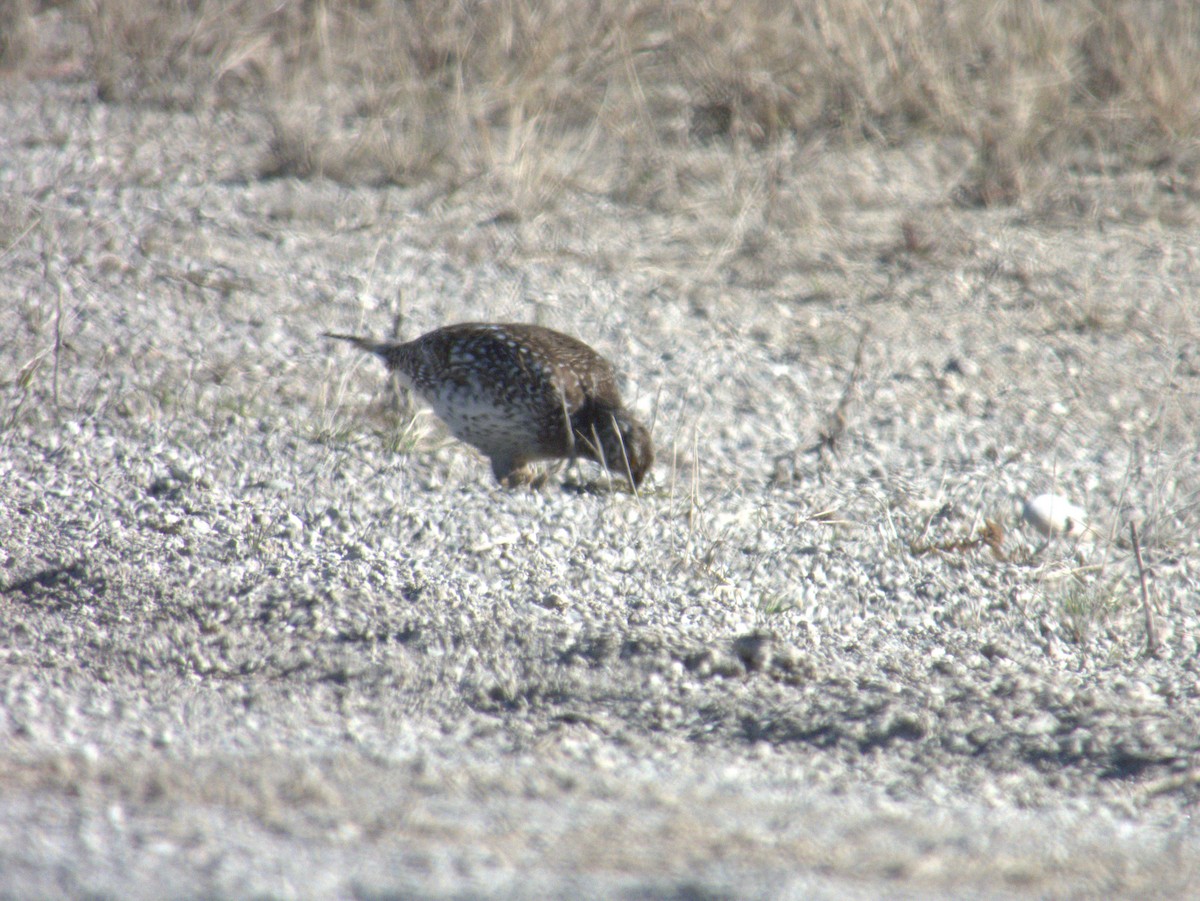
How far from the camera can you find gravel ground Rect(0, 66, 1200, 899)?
9.30ft

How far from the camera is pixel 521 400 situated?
523 centimetres

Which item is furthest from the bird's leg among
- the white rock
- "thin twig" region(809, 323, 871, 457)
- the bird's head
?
the white rock

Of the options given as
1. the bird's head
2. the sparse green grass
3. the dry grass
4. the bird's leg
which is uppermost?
the dry grass

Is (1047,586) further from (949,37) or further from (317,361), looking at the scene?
(949,37)

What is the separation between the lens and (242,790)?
2.89m

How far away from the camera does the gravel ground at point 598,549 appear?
284 cm

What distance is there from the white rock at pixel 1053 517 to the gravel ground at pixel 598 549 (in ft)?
0.19

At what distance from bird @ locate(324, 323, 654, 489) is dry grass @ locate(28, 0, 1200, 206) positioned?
254cm

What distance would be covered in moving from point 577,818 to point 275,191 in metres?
5.37

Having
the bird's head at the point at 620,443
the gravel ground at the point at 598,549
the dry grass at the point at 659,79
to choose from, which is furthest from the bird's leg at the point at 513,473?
the dry grass at the point at 659,79

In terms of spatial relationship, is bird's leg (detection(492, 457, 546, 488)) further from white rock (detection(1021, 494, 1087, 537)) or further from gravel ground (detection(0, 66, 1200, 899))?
white rock (detection(1021, 494, 1087, 537))

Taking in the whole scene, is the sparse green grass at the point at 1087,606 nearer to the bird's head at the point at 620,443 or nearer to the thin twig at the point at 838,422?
the thin twig at the point at 838,422

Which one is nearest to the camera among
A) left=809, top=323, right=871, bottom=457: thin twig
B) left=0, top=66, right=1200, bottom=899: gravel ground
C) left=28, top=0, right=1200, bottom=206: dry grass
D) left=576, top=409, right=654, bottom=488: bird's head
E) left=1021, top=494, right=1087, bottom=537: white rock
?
left=0, top=66, right=1200, bottom=899: gravel ground

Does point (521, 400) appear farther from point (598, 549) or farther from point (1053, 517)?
point (1053, 517)
